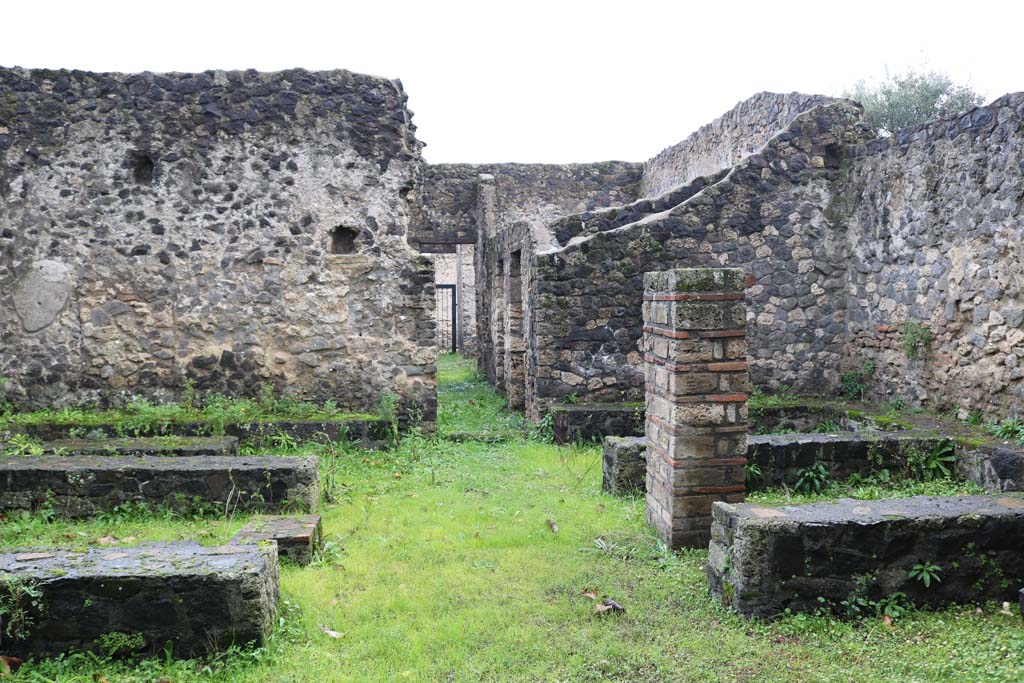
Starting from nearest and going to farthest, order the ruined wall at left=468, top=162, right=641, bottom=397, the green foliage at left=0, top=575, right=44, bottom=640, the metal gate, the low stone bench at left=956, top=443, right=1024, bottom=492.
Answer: the green foliage at left=0, top=575, right=44, bottom=640
the low stone bench at left=956, top=443, right=1024, bottom=492
the ruined wall at left=468, top=162, right=641, bottom=397
the metal gate

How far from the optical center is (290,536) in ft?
16.8

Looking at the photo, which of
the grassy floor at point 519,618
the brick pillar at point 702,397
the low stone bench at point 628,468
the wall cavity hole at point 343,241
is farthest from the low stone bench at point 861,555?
the wall cavity hole at point 343,241

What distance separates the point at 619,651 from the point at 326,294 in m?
5.97

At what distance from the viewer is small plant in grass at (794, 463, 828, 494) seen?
663 centimetres

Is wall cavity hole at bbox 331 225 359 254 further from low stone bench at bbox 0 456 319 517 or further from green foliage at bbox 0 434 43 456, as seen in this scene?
low stone bench at bbox 0 456 319 517

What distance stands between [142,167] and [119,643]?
634 cm

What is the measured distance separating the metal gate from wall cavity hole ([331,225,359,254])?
12.1 meters

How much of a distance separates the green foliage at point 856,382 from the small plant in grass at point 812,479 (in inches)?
132

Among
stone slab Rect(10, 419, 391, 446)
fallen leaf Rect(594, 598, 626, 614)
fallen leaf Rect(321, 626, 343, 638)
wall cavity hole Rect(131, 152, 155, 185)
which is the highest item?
wall cavity hole Rect(131, 152, 155, 185)

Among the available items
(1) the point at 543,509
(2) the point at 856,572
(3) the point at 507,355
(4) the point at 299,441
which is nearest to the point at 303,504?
(1) the point at 543,509

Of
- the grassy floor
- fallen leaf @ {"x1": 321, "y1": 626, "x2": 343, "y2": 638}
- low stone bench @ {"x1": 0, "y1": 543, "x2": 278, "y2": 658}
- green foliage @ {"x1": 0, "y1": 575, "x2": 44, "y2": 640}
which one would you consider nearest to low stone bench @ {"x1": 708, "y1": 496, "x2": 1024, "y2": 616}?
the grassy floor

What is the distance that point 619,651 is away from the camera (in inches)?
154

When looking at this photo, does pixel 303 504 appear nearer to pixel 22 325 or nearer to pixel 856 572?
pixel 856 572

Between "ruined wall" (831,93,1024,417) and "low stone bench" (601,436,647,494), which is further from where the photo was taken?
"ruined wall" (831,93,1024,417)
